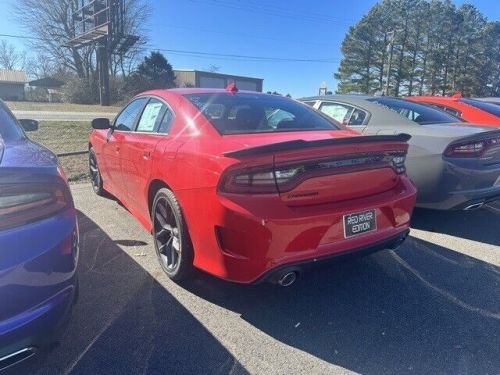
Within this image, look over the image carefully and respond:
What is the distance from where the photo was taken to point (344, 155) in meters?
2.50

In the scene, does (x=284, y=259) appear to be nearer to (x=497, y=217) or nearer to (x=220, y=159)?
(x=220, y=159)

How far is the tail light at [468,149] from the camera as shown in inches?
154

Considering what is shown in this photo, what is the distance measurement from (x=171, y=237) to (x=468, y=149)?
3063mm

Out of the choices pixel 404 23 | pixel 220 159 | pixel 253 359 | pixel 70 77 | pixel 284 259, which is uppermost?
pixel 404 23

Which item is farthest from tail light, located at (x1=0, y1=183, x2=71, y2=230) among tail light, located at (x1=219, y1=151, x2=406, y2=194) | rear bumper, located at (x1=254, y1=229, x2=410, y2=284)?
rear bumper, located at (x1=254, y1=229, x2=410, y2=284)

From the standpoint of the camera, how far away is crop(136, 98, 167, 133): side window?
3444 millimetres

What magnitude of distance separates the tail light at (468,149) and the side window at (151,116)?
280cm

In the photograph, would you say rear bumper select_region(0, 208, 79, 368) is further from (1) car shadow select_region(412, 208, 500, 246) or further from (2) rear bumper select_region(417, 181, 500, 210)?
(1) car shadow select_region(412, 208, 500, 246)

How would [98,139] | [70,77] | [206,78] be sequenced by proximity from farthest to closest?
1. [206,78]
2. [70,77]
3. [98,139]

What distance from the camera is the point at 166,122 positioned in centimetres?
328

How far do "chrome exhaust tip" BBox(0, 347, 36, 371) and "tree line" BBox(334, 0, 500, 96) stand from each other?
48.2m

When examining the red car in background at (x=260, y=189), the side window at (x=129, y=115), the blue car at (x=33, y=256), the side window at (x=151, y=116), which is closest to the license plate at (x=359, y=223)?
the red car in background at (x=260, y=189)

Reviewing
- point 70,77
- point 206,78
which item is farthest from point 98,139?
point 206,78

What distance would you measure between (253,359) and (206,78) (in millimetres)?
63987
